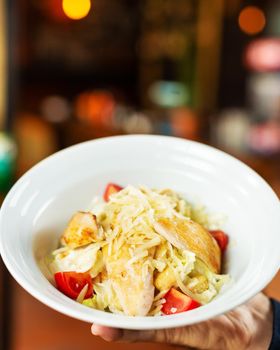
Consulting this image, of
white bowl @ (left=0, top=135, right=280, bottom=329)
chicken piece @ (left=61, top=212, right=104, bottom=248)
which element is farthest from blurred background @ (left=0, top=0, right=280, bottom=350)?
chicken piece @ (left=61, top=212, right=104, bottom=248)

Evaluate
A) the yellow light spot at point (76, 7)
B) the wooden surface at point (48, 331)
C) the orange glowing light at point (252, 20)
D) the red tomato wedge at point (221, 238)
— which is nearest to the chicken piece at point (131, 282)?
the red tomato wedge at point (221, 238)

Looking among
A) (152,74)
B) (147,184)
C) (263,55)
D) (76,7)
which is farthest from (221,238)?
(152,74)

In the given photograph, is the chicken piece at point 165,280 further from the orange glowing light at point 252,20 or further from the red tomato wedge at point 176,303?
the orange glowing light at point 252,20

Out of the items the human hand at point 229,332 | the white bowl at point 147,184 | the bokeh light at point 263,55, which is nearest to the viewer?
the white bowl at point 147,184

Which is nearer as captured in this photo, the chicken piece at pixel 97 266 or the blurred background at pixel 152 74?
the chicken piece at pixel 97 266

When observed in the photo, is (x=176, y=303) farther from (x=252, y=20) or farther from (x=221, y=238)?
(x=252, y=20)
